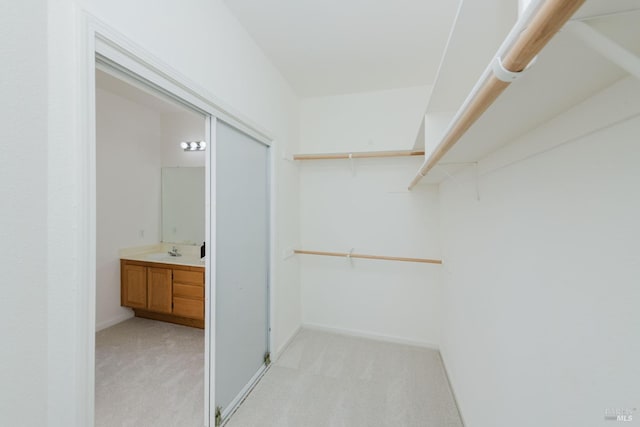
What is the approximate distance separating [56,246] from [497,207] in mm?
1793

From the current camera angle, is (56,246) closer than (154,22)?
Yes

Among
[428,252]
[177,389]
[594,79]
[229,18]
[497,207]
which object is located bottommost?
[177,389]

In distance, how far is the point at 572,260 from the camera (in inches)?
27.4

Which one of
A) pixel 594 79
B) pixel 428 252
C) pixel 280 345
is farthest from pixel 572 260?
pixel 280 345

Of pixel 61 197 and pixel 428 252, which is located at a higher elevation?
pixel 61 197

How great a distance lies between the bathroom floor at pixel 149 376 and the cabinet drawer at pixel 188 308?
237mm

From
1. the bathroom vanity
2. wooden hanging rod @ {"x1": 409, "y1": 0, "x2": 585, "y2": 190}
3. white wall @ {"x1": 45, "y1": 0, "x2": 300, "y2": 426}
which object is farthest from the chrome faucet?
wooden hanging rod @ {"x1": 409, "y1": 0, "x2": 585, "y2": 190}

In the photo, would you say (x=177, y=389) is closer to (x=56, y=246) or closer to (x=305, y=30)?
(x=56, y=246)

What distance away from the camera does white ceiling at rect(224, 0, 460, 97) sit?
5.39 ft

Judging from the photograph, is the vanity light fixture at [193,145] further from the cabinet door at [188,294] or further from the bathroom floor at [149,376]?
the bathroom floor at [149,376]

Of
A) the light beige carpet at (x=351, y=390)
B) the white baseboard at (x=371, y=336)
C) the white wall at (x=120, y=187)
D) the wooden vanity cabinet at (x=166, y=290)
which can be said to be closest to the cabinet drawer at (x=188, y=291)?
the wooden vanity cabinet at (x=166, y=290)

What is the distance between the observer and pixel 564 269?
0.72 meters

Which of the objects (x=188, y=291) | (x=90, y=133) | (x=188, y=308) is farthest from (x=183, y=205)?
(x=90, y=133)

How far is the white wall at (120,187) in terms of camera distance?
2.91 metres
